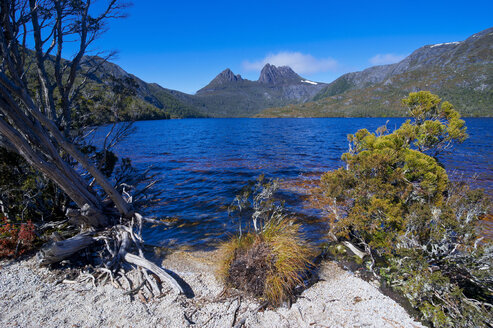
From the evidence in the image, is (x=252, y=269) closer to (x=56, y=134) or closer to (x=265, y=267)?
(x=265, y=267)

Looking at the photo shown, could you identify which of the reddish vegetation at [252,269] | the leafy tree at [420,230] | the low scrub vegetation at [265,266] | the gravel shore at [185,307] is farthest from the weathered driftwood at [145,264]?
the leafy tree at [420,230]

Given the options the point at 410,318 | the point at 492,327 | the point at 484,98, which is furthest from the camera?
the point at 484,98

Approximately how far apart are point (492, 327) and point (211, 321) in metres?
5.69

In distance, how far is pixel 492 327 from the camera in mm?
4508

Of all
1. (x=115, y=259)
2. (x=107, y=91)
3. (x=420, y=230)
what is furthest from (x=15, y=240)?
(x=420, y=230)

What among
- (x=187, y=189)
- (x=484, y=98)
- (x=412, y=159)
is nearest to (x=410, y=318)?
(x=412, y=159)

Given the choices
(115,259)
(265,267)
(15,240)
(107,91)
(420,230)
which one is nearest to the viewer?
(265,267)

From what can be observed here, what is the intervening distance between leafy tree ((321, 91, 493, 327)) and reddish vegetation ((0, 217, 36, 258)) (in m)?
11.0

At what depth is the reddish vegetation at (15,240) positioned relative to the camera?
782 cm

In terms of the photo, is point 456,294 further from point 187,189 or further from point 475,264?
point 187,189

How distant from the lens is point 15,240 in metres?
8.12

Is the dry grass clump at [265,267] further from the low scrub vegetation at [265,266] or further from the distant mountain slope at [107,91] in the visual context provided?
the distant mountain slope at [107,91]

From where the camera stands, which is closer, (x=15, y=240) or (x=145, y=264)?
(x=145, y=264)

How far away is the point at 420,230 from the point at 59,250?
1078 cm
